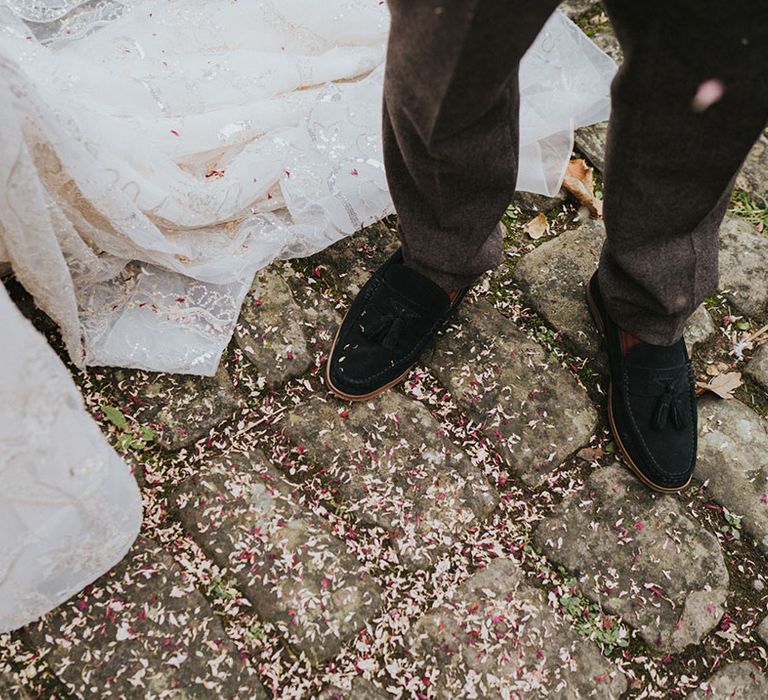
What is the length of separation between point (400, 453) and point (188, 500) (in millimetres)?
496

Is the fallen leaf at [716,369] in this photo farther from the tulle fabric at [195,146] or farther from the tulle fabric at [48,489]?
the tulle fabric at [48,489]

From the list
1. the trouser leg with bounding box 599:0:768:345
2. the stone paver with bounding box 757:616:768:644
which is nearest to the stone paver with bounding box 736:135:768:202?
the trouser leg with bounding box 599:0:768:345

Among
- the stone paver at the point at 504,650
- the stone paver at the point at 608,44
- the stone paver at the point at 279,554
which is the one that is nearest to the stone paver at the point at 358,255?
the stone paver at the point at 279,554

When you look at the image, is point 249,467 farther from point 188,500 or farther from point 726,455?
point 726,455

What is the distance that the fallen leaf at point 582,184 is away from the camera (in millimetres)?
2207

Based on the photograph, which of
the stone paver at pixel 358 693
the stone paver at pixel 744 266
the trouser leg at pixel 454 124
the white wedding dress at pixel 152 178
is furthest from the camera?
the stone paver at pixel 744 266

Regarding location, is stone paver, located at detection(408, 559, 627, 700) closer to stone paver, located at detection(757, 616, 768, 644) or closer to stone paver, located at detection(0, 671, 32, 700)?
stone paver, located at detection(757, 616, 768, 644)

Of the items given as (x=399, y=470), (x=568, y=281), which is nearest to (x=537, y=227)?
(x=568, y=281)

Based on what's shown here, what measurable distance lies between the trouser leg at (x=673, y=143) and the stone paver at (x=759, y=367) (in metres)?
Answer: 0.38

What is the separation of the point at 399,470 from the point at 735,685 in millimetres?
847

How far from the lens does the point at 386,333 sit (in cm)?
177

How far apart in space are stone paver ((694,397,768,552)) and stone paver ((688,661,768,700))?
30cm

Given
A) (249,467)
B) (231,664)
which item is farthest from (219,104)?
(231,664)

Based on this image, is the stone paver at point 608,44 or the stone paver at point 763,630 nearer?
the stone paver at point 763,630
